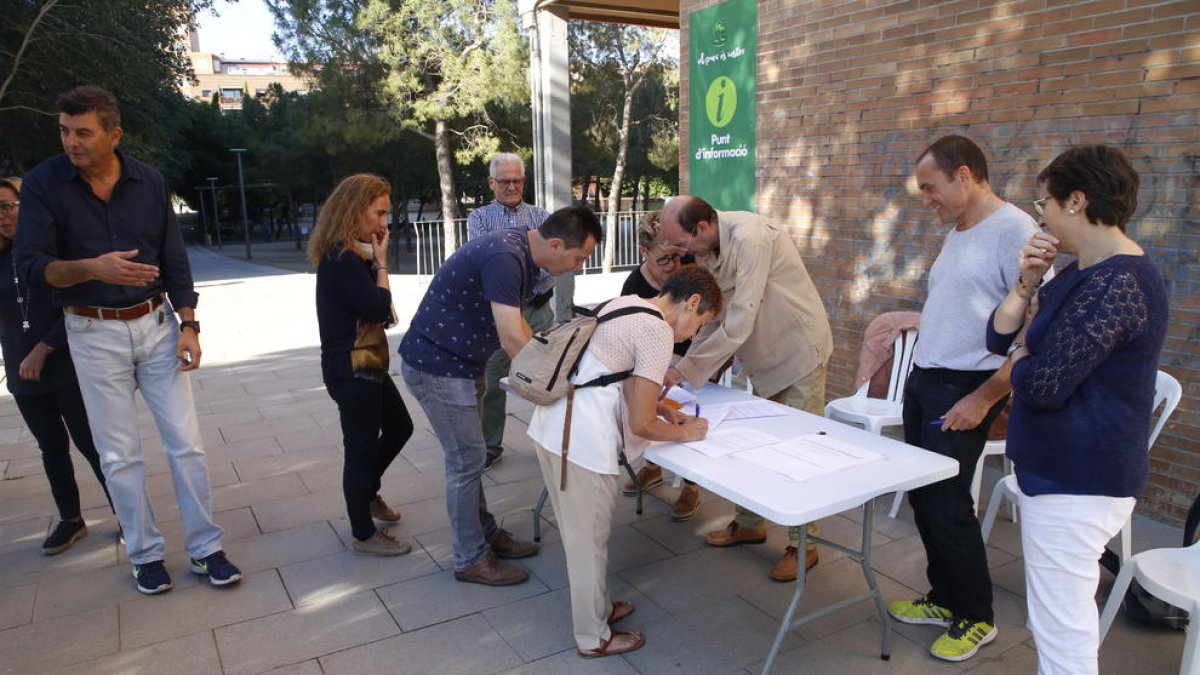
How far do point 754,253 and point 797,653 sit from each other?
1.52 m

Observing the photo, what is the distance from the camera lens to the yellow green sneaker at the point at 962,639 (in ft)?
9.12

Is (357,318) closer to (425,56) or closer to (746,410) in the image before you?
(746,410)

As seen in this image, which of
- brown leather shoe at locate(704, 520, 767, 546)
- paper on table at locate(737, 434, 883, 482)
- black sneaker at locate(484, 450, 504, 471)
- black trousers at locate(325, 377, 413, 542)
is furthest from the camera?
black sneaker at locate(484, 450, 504, 471)

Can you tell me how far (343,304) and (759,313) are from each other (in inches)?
69.2

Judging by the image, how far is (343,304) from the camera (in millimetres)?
3355

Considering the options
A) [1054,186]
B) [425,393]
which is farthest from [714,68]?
[1054,186]

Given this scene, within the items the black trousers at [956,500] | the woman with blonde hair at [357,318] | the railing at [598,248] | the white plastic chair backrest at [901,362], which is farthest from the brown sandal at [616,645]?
the railing at [598,248]

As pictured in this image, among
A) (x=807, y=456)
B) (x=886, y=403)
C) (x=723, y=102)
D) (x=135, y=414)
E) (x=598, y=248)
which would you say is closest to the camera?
(x=807, y=456)

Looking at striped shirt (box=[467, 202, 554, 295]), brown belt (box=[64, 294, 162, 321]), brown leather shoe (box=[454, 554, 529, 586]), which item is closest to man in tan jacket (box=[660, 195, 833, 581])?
brown leather shoe (box=[454, 554, 529, 586])

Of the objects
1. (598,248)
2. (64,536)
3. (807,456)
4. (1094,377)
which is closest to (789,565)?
(807,456)

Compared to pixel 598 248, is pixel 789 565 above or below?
below

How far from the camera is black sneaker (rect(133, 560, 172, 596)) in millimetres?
3359

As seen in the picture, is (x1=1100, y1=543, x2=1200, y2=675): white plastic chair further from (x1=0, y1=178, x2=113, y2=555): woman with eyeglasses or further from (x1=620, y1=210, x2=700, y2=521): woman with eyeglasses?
(x1=0, y1=178, x2=113, y2=555): woman with eyeglasses

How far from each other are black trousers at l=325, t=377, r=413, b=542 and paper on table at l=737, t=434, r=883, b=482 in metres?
1.70
